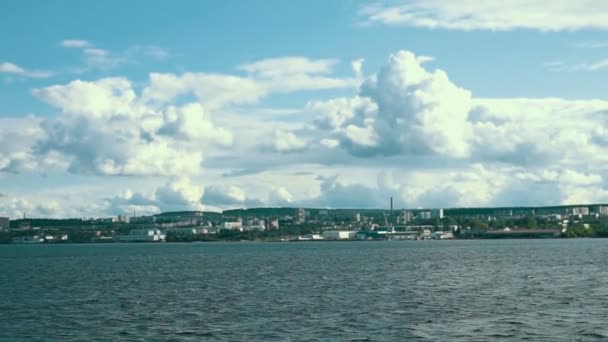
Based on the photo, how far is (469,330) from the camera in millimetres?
60781

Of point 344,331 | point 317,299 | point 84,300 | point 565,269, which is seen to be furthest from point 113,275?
point 344,331

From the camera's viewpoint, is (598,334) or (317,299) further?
(317,299)

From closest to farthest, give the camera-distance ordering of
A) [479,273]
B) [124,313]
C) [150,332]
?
1. [150,332]
2. [124,313]
3. [479,273]

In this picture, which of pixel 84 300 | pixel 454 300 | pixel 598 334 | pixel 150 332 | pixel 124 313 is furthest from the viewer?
pixel 84 300

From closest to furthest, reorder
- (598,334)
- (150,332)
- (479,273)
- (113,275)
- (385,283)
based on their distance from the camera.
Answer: (598,334) < (150,332) < (385,283) < (479,273) < (113,275)

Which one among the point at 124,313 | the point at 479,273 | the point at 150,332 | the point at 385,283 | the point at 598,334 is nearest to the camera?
the point at 598,334

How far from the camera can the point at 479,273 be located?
124250mm

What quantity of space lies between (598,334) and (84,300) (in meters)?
53.7

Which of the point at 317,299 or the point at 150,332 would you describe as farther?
the point at 317,299

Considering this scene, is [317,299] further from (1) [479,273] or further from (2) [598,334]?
(1) [479,273]

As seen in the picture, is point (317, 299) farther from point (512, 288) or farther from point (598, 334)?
point (598, 334)

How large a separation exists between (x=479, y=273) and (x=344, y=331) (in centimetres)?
6738

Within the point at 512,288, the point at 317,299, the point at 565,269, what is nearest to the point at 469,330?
the point at 317,299

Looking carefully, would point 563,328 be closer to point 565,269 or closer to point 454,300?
point 454,300
